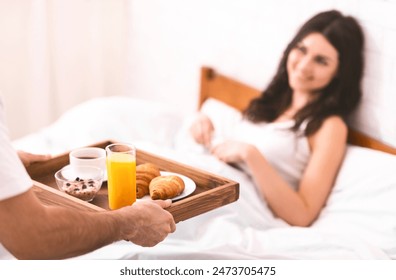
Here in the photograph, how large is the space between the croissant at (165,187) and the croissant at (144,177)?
0.02m

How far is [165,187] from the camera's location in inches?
51.6

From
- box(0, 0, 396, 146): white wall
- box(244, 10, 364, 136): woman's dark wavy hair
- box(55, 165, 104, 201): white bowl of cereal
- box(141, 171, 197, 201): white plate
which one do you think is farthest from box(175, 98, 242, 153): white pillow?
box(55, 165, 104, 201): white bowl of cereal

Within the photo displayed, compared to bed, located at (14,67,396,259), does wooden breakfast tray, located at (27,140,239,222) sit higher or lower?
higher

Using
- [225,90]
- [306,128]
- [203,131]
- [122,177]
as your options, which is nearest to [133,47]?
[225,90]

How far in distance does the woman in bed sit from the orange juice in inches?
22.7

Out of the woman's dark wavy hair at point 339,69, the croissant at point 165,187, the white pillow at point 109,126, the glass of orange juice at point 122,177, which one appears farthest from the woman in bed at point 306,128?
the glass of orange juice at point 122,177

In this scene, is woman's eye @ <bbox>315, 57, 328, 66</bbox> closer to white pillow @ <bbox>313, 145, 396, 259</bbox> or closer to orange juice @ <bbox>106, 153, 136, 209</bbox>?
white pillow @ <bbox>313, 145, 396, 259</bbox>

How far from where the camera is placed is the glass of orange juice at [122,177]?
127cm

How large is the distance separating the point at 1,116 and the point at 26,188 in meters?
0.12

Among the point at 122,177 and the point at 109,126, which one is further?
the point at 109,126

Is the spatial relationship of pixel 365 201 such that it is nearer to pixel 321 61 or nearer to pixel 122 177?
pixel 321 61

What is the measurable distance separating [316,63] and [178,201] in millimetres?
780

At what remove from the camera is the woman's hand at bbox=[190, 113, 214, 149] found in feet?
6.57

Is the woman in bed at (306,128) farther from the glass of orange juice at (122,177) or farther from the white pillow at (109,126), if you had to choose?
the glass of orange juice at (122,177)
